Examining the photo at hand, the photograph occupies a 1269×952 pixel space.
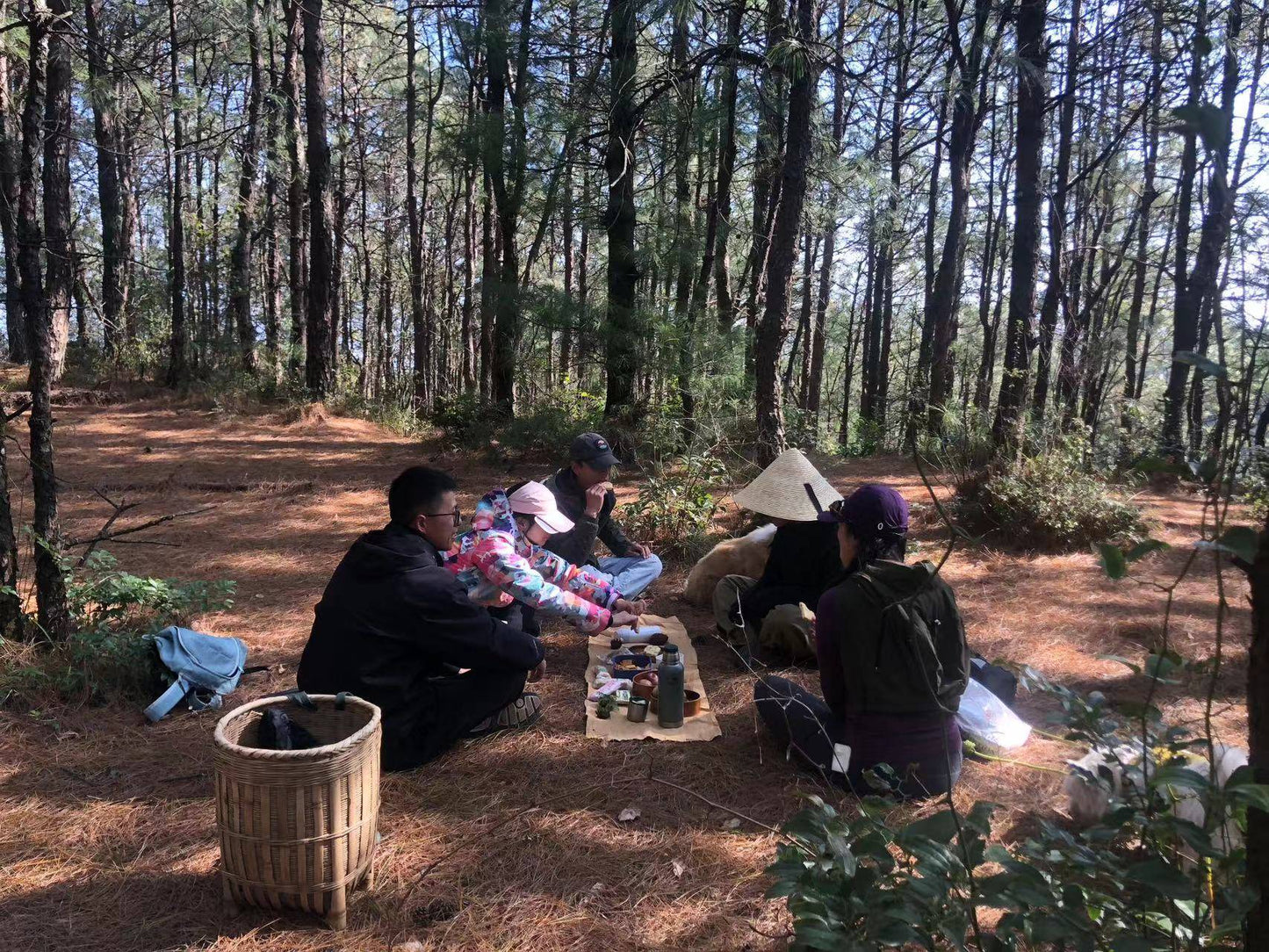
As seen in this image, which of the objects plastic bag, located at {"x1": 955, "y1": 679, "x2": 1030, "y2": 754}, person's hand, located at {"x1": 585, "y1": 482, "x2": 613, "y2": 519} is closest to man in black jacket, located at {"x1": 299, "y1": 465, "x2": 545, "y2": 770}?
person's hand, located at {"x1": 585, "y1": 482, "x2": 613, "y2": 519}

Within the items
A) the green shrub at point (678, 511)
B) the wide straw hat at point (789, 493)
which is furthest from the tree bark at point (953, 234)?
the wide straw hat at point (789, 493)

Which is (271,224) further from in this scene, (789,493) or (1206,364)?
(1206,364)

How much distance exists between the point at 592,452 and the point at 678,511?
1916 mm

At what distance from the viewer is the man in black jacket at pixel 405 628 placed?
9.67 feet

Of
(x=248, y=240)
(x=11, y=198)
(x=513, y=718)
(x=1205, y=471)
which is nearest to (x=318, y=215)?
(x=248, y=240)

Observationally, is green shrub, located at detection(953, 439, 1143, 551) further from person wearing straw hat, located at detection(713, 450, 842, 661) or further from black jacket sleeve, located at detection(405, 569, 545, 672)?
black jacket sleeve, located at detection(405, 569, 545, 672)

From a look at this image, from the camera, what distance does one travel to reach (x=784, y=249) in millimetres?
7273

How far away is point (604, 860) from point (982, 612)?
3.56 m

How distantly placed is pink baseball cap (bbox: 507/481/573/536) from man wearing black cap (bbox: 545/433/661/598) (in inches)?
18.9

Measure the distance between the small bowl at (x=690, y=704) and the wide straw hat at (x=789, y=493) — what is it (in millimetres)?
1270

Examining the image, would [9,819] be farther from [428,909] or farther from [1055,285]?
[1055,285]

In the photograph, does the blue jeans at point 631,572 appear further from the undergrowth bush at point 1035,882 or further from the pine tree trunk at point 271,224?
the pine tree trunk at point 271,224

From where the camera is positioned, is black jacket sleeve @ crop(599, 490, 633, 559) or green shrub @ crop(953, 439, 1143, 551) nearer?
black jacket sleeve @ crop(599, 490, 633, 559)

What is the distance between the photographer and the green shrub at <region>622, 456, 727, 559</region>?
21.0 ft
